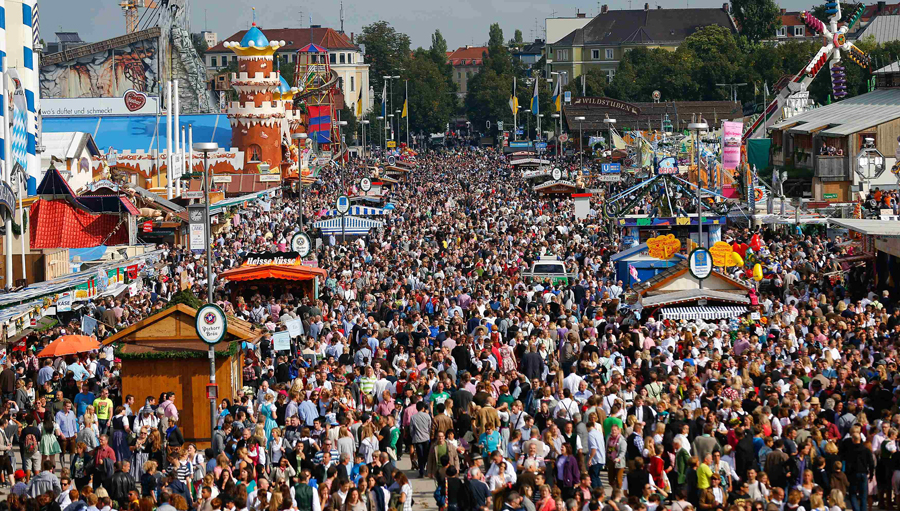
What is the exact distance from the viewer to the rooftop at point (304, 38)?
159 metres

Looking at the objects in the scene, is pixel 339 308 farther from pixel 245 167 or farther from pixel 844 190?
pixel 245 167

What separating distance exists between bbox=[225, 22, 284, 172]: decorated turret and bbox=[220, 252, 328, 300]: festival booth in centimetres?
4363

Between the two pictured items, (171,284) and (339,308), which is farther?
(171,284)

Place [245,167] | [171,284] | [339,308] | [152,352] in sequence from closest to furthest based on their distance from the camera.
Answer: [152,352], [339,308], [171,284], [245,167]

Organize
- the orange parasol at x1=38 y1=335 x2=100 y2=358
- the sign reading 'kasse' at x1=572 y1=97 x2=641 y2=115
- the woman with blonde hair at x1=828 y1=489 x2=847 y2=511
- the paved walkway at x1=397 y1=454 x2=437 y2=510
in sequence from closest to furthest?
the woman with blonde hair at x1=828 y1=489 x2=847 y2=511
the paved walkway at x1=397 y1=454 x2=437 y2=510
the orange parasol at x1=38 y1=335 x2=100 y2=358
the sign reading 'kasse' at x1=572 y1=97 x2=641 y2=115

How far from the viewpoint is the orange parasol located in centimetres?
2016

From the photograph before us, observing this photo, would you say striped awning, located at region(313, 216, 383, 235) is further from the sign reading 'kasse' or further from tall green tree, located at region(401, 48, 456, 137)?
tall green tree, located at region(401, 48, 456, 137)

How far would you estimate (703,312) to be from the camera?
23.1 m

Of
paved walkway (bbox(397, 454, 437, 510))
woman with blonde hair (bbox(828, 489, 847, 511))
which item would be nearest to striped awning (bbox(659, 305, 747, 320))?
paved walkway (bbox(397, 454, 437, 510))

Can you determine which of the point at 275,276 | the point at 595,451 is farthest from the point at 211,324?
the point at 275,276

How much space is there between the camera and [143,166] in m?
67.5

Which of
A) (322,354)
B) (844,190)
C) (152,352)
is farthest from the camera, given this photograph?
(844,190)

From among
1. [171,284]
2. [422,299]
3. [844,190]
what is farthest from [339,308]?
[844,190]

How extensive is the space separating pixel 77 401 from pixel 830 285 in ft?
51.4
